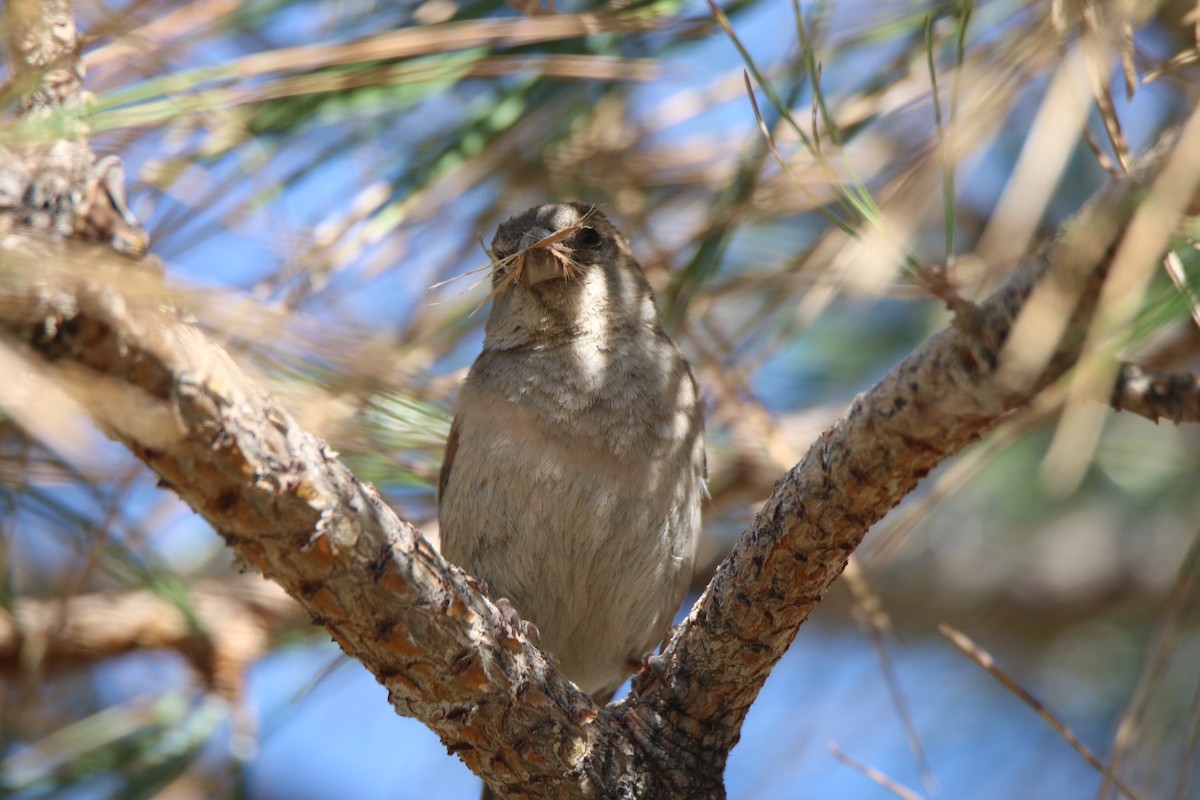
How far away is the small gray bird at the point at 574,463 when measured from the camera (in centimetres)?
311

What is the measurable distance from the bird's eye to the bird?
0.04m

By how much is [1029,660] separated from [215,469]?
10.7 feet

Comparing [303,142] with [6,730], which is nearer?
[303,142]

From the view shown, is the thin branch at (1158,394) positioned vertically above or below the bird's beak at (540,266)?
below

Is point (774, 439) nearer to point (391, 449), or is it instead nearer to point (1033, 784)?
point (391, 449)

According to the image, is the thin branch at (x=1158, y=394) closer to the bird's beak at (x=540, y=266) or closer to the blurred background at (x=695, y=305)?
the blurred background at (x=695, y=305)

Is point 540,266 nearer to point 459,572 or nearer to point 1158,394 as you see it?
point 459,572

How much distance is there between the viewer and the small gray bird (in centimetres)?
311

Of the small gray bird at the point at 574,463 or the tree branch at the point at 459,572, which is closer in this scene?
the tree branch at the point at 459,572

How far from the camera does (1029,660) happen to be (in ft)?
13.5

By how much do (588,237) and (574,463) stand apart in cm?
73

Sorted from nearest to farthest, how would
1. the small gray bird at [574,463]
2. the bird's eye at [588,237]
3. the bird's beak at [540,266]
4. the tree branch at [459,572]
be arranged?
the tree branch at [459,572] < the small gray bird at [574,463] < the bird's beak at [540,266] < the bird's eye at [588,237]

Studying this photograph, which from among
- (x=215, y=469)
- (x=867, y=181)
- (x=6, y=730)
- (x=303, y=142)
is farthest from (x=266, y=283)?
(x=6, y=730)

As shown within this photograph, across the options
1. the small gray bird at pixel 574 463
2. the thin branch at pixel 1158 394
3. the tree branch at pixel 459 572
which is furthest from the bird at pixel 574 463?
the thin branch at pixel 1158 394
